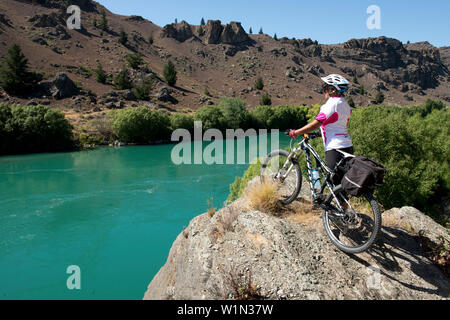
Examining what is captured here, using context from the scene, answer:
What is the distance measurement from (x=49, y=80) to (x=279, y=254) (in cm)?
8634

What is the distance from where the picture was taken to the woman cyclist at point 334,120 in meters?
4.51

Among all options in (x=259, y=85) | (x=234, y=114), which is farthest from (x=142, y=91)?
(x=259, y=85)

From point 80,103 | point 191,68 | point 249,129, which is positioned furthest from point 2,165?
point 191,68

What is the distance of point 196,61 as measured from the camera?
132m

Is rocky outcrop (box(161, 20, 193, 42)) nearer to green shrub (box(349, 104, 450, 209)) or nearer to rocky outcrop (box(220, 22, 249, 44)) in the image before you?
rocky outcrop (box(220, 22, 249, 44))

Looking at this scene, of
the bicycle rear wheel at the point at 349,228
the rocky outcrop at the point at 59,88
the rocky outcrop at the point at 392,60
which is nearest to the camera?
the bicycle rear wheel at the point at 349,228

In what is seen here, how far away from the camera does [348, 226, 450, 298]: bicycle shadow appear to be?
13.2 ft

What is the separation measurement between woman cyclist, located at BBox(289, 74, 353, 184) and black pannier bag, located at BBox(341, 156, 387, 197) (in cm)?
47

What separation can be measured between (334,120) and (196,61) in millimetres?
135931

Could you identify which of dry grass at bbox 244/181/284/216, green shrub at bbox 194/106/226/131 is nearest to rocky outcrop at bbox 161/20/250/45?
green shrub at bbox 194/106/226/131

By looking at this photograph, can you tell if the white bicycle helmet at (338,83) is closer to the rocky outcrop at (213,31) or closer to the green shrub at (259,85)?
the green shrub at (259,85)

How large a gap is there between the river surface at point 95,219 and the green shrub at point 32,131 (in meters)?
8.34

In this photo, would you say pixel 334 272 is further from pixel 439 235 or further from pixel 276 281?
pixel 439 235

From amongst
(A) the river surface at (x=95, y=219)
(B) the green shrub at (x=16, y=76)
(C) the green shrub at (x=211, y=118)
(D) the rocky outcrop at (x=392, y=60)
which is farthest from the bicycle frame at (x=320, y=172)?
(D) the rocky outcrop at (x=392, y=60)
